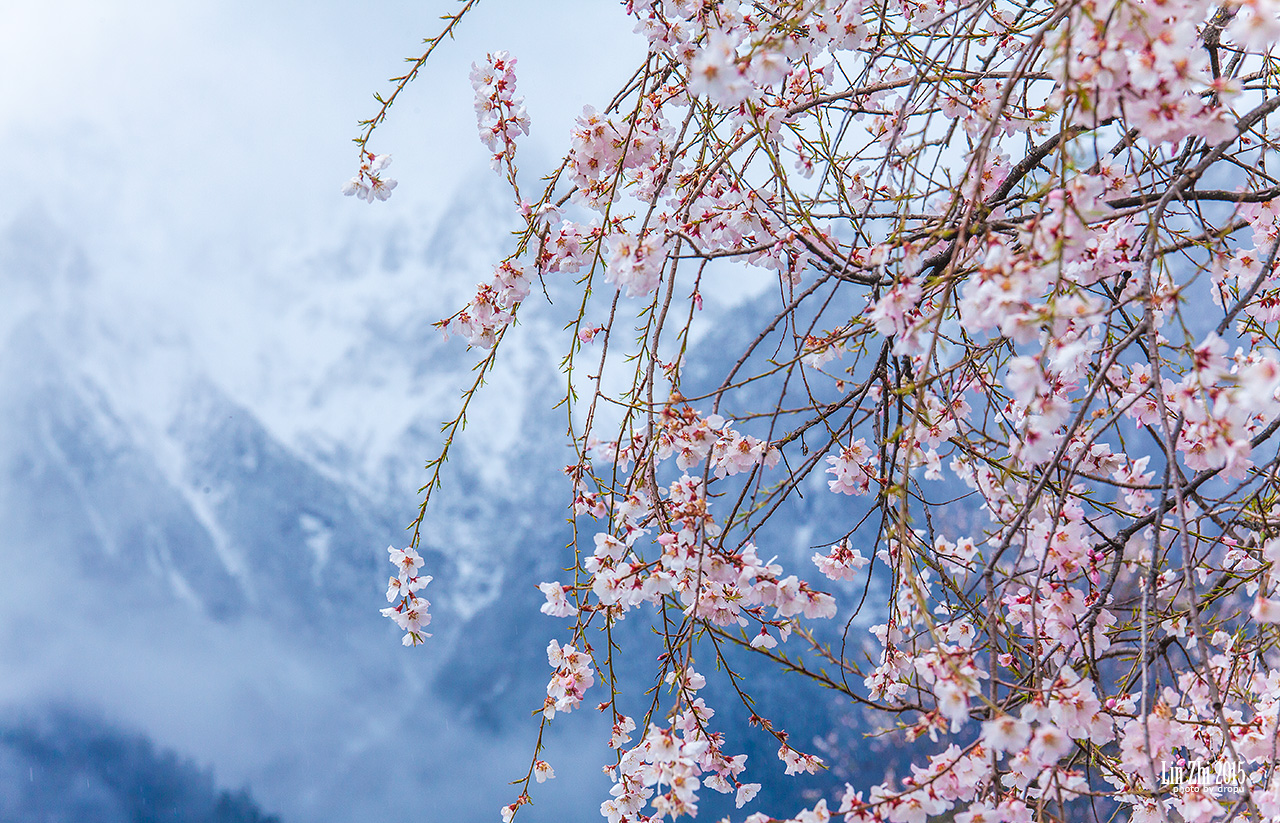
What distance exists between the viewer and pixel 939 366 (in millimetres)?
1171

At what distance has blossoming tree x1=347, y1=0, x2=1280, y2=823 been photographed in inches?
28.1

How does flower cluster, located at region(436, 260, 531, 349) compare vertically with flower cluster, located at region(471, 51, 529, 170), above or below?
below

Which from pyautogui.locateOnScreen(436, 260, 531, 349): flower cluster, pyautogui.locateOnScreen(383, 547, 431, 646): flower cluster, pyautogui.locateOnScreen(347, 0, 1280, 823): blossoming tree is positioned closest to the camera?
pyautogui.locateOnScreen(347, 0, 1280, 823): blossoming tree

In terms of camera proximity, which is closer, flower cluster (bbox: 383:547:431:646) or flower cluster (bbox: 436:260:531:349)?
flower cluster (bbox: 436:260:531:349)

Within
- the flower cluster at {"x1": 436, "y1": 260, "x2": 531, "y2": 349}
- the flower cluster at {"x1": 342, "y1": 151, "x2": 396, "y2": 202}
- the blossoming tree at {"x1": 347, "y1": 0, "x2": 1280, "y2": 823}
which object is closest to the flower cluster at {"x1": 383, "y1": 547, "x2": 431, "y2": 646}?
the blossoming tree at {"x1": 347, "y1": 0, "x2": 1280, "y2": 823}

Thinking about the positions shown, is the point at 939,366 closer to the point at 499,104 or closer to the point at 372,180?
the point at 499,104

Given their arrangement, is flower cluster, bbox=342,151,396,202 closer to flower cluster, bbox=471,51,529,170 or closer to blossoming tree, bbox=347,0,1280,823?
blossoming tree, bbox=347,0,1280,823

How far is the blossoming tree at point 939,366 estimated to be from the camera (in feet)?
2.34

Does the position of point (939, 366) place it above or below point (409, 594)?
above

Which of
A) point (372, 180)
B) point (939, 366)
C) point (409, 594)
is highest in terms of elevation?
point (372, 180)

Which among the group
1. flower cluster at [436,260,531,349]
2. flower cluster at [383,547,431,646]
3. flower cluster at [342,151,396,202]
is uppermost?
flower cluster at [342,151,396,202]

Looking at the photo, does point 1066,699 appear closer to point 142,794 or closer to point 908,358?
point 908,358

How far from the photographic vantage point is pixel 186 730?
4.01 m

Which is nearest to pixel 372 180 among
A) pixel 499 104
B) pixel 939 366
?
pixel 499 104
